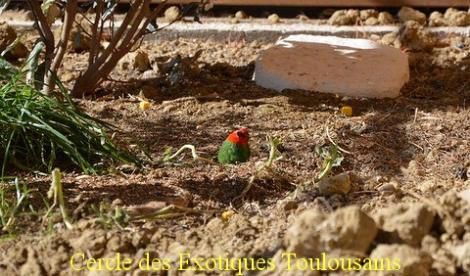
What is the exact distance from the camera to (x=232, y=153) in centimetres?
332

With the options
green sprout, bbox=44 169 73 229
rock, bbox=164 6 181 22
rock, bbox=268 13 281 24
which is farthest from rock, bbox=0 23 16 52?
green sprout, bbox=44 169 73 229

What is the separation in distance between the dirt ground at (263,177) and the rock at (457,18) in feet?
0.65

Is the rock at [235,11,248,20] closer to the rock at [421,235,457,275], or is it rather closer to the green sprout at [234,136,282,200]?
the green sprout at [234,136,282,200]

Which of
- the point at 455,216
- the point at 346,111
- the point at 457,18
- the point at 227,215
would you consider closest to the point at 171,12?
the point at 457,18

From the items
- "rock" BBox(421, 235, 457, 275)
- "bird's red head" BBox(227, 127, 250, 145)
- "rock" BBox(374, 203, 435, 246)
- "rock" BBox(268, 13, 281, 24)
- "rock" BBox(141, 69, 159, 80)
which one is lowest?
"rock" BBox(141, 69, 159, 80)

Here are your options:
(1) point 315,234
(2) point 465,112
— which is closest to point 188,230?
(1) point 315,234

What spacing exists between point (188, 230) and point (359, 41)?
2122 millimetres

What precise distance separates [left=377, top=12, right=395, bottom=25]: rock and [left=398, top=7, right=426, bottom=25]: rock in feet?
0.21

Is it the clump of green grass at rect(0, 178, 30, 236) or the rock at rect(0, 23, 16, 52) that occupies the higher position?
the rock at rect(0, 23, 16, 52)

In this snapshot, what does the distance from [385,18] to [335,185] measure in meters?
2.76

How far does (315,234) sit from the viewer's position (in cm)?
225

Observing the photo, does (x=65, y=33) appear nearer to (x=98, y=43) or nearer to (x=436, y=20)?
(x=98, y=43)

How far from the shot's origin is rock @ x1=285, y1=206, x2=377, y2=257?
2.25m

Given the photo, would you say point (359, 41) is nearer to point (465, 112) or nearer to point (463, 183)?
point (465, 112)
